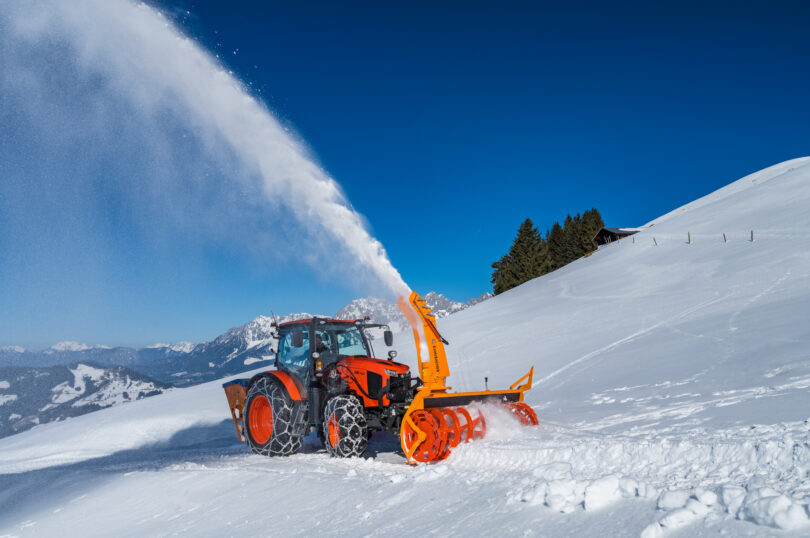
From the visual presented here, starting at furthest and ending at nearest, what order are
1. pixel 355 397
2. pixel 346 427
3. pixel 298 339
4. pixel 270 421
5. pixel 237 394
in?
pixel 237 394, pixel 270 421, pixel 298 339, pixel 355 397, pixel 346 427

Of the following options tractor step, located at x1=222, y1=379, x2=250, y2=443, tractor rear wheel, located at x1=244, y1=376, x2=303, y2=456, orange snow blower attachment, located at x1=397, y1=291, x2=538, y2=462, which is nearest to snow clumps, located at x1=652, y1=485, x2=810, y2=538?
orange snow blower attachment, located at x1=397, y1=291, x2=538, y2=462

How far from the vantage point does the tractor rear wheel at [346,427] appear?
745 cm

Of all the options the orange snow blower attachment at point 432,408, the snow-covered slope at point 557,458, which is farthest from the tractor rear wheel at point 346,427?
the orange snow blower attachment at point 432,408

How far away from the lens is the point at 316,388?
8672 mm

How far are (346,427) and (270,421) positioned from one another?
8.82 ft

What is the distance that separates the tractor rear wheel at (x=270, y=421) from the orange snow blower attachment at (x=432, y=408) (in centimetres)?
270

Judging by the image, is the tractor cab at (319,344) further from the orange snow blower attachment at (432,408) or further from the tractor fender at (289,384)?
the orange snow blower attachment at (432,408)

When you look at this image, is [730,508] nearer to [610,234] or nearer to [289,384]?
[289,384]

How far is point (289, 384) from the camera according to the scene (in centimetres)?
885

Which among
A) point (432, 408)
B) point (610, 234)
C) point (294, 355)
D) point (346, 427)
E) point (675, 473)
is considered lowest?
point (675, 473)

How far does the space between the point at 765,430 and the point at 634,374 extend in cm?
650

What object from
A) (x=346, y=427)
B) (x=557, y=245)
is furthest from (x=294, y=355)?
(x=557, y=245)

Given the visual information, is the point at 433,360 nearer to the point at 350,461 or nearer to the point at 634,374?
the point at 350,461

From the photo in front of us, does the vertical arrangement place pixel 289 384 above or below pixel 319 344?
below
